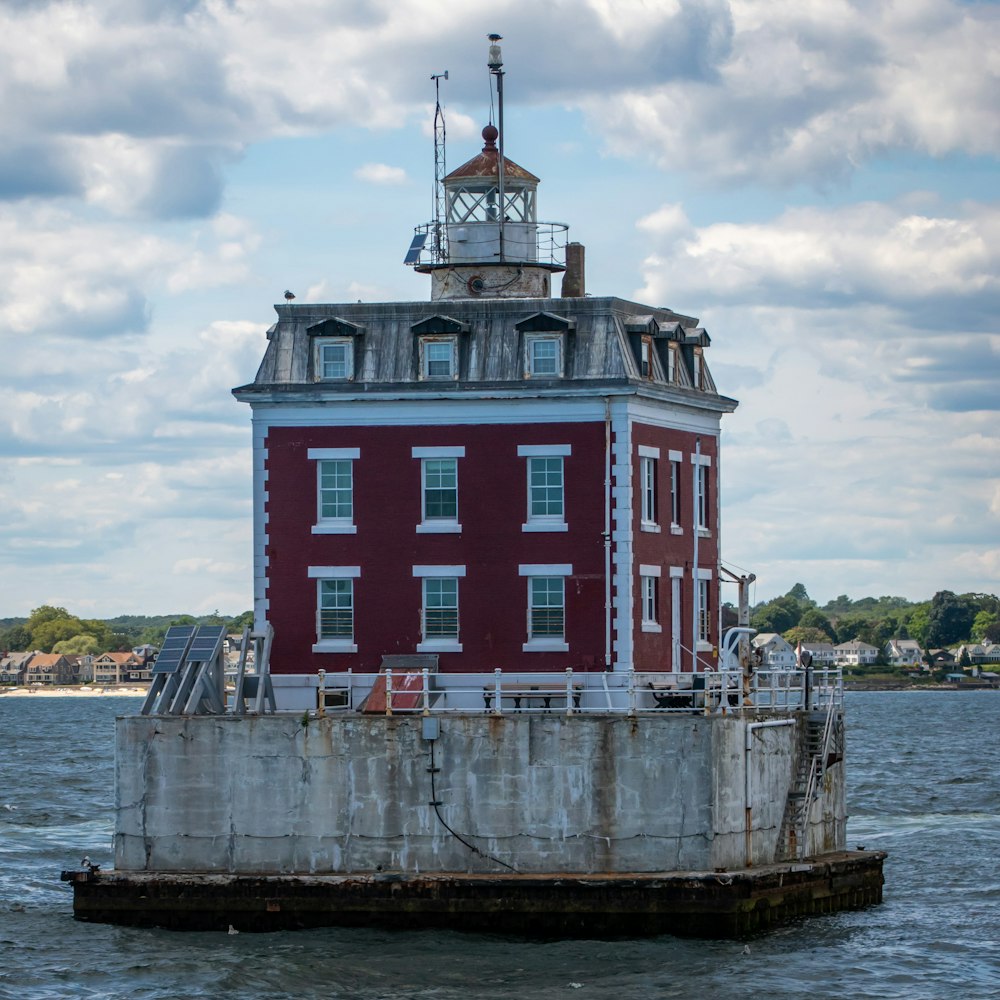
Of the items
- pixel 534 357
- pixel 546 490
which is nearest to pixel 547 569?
pixel 546 490

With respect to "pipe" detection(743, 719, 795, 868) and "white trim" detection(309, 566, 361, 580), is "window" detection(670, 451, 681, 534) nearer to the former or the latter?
"white trim" detection(309, 566, 361, 580)

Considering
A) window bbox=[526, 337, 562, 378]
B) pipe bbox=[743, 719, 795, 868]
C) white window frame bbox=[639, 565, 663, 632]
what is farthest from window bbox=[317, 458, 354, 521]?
pipe bbox=[743, 719, 795, 868]

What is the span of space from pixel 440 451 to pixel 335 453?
217cm

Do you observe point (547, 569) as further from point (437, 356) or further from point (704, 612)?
point (704, 612)

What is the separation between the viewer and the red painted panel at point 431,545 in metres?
42.8

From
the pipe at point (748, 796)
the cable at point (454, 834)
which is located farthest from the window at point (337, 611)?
the pipe at point (748, 796)

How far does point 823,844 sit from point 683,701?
4.46 meters

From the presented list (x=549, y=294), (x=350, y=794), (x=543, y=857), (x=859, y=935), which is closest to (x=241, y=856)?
(x=350, y=794)

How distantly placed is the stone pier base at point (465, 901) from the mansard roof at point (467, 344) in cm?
1046

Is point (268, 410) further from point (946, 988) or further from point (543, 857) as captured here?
point (946, 988)

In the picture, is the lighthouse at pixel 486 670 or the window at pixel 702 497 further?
the window at pixel 702 497

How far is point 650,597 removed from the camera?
43781mm

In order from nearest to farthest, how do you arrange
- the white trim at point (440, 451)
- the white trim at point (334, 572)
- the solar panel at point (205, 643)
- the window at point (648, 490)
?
the solar panel at point (205, 643)
the white trim at point (440, 451)
the white trim at point (334, 572)
the window at point (648, 490)

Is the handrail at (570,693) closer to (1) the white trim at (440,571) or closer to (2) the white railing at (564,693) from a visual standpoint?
(2) the white railing at (564,693)
